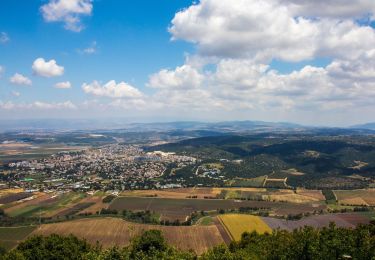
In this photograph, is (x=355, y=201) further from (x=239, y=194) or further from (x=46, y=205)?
(x=46, y=205)

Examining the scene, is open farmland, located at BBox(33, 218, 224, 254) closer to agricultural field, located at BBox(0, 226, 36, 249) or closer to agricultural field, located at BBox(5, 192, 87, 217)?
agricultural field, located at BBox(0, 226, 36, 249)

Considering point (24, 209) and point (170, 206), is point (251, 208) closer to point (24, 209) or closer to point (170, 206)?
point (170, 206)

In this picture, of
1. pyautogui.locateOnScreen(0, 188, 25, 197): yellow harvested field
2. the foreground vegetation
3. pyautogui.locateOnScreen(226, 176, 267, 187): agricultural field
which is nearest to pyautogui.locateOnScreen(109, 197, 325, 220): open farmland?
pyautogui.locateOnScreen(226, 176, 267, 187): agricultural field

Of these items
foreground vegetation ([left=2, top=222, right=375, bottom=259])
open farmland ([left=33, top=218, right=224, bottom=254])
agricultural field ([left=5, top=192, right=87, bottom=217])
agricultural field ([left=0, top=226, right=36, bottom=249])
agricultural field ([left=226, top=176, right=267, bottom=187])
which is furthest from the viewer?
agricultural field ([left=226, top=176, right=267, bottom=187])

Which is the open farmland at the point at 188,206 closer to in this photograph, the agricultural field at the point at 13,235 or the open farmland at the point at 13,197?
the agricultural field at the point at 13,235

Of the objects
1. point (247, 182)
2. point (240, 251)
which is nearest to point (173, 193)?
point (247, 182)

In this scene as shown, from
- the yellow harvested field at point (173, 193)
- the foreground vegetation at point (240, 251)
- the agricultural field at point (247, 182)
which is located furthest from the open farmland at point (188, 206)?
the foreground vegetation at point (240, 251)
